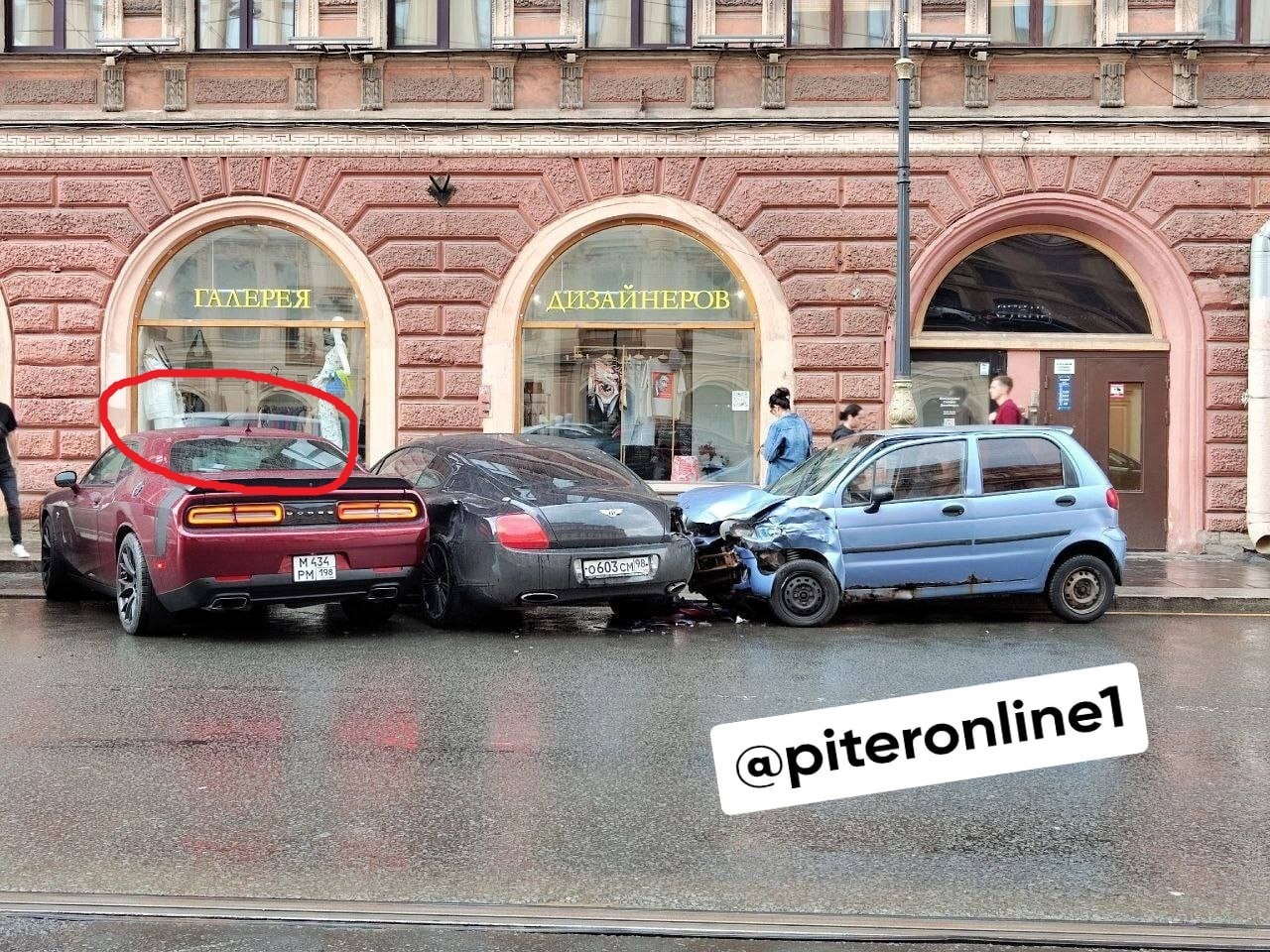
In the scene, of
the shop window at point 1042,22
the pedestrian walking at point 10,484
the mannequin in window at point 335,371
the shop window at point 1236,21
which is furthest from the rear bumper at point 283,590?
the shop window at point 1236,21

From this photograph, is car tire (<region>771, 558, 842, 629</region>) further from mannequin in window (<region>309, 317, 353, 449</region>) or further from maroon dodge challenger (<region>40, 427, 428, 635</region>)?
mannequin in window (<region>309, 317, 353, 449</region>)

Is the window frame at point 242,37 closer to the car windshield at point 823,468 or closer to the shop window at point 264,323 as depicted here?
the shop window at point 264,323

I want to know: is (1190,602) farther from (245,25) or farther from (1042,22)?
(245,25)

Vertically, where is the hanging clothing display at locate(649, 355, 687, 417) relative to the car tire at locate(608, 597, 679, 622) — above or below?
above

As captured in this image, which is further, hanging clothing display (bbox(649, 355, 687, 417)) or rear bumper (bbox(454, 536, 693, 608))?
hanging clothing display (bbox(649, 355, 687, 417))

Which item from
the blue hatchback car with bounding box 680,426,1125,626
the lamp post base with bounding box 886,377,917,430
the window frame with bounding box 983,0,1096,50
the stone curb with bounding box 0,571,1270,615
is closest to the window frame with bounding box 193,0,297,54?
the stone curb with bounding box 0,571,1270,615

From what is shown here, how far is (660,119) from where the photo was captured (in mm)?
16531

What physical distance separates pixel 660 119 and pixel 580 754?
451 inches

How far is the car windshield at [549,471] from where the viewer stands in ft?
34.5

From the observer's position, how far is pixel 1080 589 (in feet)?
36.7

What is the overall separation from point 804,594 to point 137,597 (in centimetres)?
481

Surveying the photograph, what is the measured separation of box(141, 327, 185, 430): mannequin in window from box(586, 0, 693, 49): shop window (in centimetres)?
638

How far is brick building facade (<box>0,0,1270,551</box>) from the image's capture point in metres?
16.3

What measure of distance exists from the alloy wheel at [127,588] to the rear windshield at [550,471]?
8.41 ft
